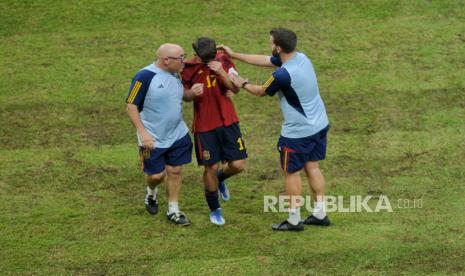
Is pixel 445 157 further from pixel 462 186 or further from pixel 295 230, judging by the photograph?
pixel 295 230

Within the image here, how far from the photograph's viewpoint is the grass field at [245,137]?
28.9ft

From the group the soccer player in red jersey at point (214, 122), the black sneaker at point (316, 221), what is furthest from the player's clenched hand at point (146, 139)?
the black sneaker at point (316, 221)

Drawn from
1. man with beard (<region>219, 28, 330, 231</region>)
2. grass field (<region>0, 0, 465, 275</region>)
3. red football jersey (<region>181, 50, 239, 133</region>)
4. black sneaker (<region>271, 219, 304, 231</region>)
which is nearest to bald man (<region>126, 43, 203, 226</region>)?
red football jersey (<region>181, 50, 239, 133</region>)

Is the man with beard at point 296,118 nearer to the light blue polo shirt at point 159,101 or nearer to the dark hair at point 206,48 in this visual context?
the dark hair at point 206,48

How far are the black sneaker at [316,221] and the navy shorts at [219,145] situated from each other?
3.04 feet

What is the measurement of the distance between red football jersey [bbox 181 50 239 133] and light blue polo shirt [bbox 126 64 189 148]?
6.4 inches

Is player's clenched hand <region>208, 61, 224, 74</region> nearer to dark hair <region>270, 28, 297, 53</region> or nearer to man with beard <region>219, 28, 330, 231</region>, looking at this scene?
man with beard <region>219, 28, 330, 231</region>

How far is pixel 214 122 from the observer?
930 centimetres

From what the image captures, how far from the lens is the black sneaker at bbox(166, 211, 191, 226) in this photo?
943 cm

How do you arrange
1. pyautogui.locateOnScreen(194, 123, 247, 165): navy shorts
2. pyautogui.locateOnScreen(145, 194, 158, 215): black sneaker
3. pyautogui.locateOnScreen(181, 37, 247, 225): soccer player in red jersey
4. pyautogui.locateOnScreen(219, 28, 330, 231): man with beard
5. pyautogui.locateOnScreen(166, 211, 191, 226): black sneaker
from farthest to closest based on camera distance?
pyautogui.locateOnScreen(145, 194, 158, 215): black sneaker → pyautogui.locateOnScreen(166, 211, 191, 226): black sneaker → pyautogui.locateOnScreen(194, 123, 247, 165): navy shorts → pyautogui.locateOnScreen(181, 37, 247, 225): soccer player in red jersey → pyautogui.locateOnScreen(219, 28, 330, 231): man with beard

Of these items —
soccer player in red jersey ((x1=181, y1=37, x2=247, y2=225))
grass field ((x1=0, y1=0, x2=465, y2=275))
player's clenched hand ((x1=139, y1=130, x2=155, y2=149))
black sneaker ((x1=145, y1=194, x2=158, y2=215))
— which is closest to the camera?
grass field ((x1=0, y1=0, x2=465, y2=275))

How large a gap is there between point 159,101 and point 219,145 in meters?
0.78

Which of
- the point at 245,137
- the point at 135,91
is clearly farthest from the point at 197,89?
the point at 245,137

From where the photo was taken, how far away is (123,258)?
8.74m
